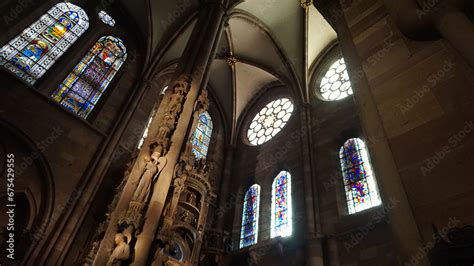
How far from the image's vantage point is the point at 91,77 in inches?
420

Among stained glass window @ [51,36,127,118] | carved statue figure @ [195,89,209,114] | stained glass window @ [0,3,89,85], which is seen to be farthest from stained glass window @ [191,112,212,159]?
stained glass window @ [0,3,89,85]

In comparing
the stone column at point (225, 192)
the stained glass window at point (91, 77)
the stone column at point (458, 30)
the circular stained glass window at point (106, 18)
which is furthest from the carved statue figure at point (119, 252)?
the circular stained glass window at point (106, 18)

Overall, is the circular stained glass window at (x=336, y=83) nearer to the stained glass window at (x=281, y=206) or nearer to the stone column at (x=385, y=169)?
the stained glass window at (x=281, y=206)

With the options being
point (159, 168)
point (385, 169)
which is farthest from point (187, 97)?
point (385, 169)

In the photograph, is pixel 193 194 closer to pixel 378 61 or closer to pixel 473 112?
pixel 378 61

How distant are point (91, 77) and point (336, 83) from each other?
932cm

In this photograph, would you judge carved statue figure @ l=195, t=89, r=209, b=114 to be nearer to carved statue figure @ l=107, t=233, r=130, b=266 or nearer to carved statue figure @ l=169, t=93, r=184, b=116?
carved statue figure @ l=169, t=93, r=184, b=116

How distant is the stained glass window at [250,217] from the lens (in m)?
10.1

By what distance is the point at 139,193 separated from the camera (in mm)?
5004

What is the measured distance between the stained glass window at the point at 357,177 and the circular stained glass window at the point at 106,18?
10379mm

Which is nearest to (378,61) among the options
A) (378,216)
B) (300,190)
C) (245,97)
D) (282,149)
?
(378,216)

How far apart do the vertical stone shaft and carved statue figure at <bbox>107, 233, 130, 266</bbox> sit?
16 centimetres

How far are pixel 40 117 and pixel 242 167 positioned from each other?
7517 mm

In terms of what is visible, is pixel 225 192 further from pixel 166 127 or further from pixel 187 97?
pixel 166 127
